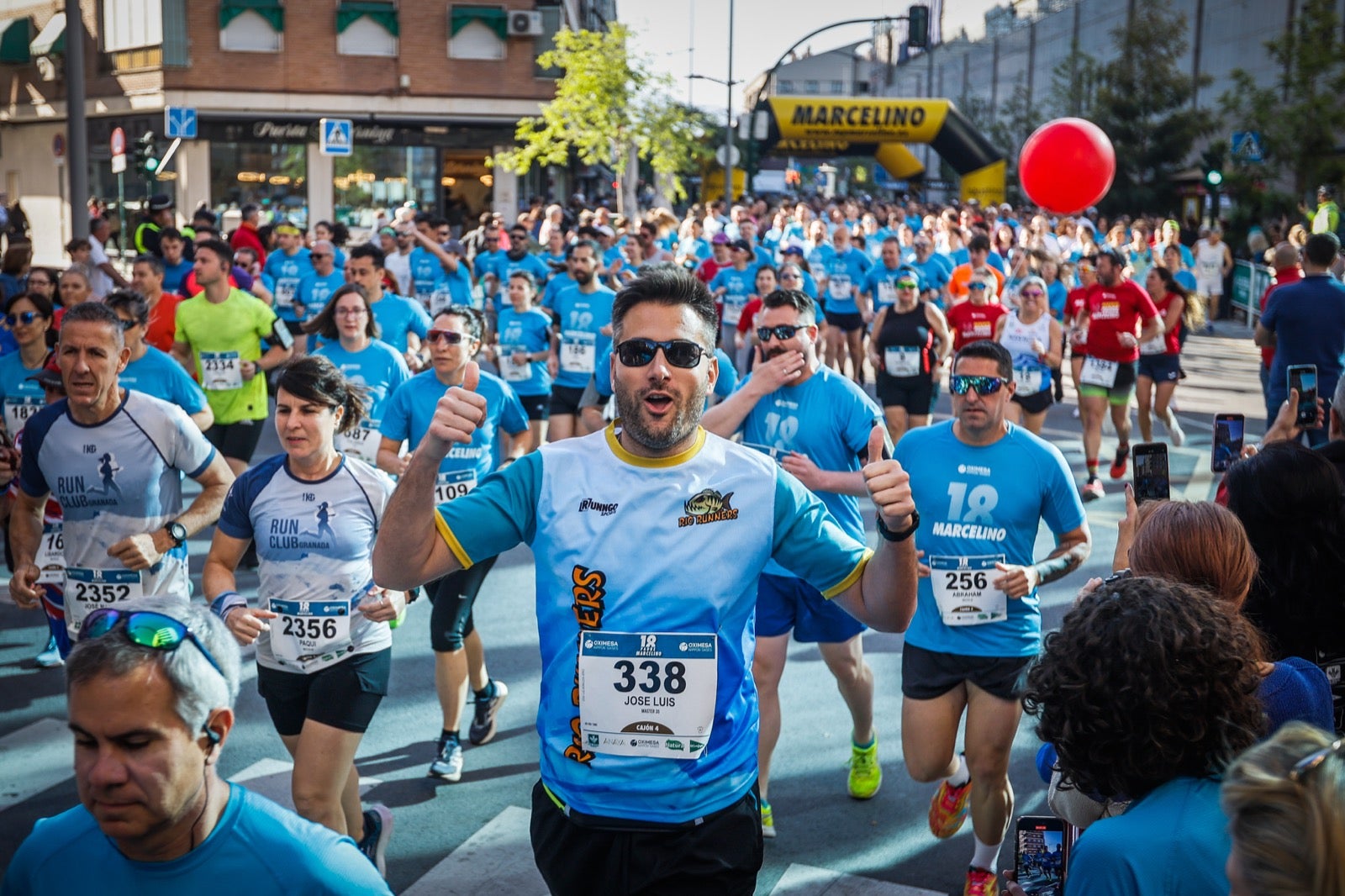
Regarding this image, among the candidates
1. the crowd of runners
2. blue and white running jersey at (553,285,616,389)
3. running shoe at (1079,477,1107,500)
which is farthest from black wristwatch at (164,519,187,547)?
running shoe at (1079,477,1107,500)

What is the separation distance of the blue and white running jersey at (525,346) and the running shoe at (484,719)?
498cm

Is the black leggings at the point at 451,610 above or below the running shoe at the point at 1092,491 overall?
above

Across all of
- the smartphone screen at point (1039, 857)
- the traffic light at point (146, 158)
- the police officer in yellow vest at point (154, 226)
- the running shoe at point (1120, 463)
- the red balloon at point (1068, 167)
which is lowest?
the running shoe at point (1120, 463)

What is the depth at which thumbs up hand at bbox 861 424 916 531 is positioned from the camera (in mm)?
2906

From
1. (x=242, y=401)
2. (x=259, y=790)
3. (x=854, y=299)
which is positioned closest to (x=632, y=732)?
(x=259, y=790)

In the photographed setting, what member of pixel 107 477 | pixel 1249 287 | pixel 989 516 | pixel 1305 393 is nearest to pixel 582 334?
pixel 107 477

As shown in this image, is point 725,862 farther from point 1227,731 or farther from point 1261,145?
Result: point 1261,145

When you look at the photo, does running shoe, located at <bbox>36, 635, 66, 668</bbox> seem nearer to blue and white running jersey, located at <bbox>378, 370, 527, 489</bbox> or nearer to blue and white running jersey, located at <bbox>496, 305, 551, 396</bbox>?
blue and white running jersey, located at <bbox>378, 370, 527, 489</bbox>

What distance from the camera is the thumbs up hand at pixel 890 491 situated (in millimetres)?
2906

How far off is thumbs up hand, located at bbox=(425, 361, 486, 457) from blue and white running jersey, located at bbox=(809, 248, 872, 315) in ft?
47.3

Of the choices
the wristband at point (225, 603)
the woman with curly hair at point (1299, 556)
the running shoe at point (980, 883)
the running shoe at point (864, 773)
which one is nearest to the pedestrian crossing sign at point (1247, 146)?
the running shoe at point (864, 773)

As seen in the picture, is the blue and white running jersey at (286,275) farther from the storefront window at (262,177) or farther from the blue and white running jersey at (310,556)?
the storefront window at (262,177)

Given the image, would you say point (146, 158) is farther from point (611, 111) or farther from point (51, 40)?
point (51, 40)

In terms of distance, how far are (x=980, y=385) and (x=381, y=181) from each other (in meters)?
34.7
